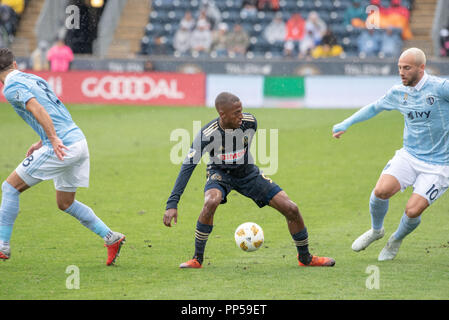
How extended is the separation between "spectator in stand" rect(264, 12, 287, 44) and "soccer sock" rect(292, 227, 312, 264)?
19.1 meters

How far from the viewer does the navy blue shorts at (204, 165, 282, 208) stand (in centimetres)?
693

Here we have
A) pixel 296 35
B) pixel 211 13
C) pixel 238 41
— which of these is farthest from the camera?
pixel 211 13

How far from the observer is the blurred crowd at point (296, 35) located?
24.2 m

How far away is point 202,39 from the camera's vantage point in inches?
995

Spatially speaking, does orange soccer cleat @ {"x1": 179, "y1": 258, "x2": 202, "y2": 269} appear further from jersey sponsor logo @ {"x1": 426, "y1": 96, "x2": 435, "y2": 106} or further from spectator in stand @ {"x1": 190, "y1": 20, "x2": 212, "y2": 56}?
spectator in stand @ {"x1": 190, "y1": 20, "x2": 212, "y2": 56}

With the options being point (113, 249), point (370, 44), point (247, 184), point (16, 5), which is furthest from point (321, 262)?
point (16, 5)

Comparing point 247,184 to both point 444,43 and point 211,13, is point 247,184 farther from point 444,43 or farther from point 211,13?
point 211,13

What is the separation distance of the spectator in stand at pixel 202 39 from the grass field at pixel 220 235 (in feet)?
31.7

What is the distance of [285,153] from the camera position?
47.0 ft

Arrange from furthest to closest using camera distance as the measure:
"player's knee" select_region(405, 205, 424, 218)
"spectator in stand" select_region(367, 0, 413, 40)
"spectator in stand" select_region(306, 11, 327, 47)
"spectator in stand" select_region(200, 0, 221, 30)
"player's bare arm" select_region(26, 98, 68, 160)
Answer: "spectator in stand" select_region(200, 0, 221, 30), "spectator in stand" select_region(306, 11, 327, 47), "spectator in stand" select_region(367, 0, 413, 40), "player's knee" select_region(405, 205, 424, 218), "player's bare arm" select_region(26, 98, 68, 160)

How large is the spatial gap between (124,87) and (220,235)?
14.3 metres

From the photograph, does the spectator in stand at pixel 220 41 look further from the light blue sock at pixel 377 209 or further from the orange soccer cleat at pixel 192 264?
the orange soccer cleat at pixel 192 264

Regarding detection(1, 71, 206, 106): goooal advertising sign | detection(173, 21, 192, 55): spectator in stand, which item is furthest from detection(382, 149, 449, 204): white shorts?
detection(173, 21, 192, 55): spectator in stand
